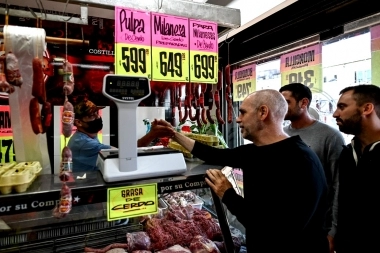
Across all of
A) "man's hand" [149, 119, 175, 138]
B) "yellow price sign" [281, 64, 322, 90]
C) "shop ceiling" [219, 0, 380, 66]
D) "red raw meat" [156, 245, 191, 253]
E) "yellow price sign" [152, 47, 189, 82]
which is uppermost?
"shop ceiling" [219, 0, 380, 66]

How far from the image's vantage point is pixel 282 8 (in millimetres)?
2799

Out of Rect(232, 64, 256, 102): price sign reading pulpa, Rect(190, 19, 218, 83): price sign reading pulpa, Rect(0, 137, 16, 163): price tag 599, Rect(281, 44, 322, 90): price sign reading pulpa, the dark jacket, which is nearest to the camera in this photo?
Rect(190, 19, 218, 83): price sign reading pulpa

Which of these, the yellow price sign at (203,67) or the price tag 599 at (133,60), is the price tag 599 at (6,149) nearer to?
the price tag 599 at (133,60)

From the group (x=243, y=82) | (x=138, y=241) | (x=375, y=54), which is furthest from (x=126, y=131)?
(x=243, y=82)

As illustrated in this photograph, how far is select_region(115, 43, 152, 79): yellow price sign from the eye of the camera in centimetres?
139

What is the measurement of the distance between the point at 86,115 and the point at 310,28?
2330 mm

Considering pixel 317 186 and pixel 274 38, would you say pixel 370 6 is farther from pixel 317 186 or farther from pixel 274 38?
pixel 317 186

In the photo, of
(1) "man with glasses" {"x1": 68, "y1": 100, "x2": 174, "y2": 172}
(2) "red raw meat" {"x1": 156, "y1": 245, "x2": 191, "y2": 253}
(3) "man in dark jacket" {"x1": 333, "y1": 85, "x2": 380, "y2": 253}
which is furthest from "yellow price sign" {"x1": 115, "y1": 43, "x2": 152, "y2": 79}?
(3) "man in dark jacket" {"x1": 333, "y1": 85, "x2": 380, "y2": 253}

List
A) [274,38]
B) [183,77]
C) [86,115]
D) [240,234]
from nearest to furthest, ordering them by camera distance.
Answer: [183,77] < [240,234] < [86,115] < [274,38]

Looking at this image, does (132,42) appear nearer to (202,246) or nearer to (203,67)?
(203,67)

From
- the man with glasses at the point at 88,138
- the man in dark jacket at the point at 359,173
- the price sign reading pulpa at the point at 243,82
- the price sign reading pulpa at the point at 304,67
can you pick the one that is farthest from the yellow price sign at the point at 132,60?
the price sign reading pulpa at the point at 243,82

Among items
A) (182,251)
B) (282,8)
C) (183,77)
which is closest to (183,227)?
(182,251)

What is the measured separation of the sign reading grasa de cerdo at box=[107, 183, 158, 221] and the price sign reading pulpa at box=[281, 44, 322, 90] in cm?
229

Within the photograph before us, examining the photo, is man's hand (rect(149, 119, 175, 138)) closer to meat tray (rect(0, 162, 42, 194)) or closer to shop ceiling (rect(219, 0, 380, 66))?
shop ceiling (rect(219, 0, 380, 66))
